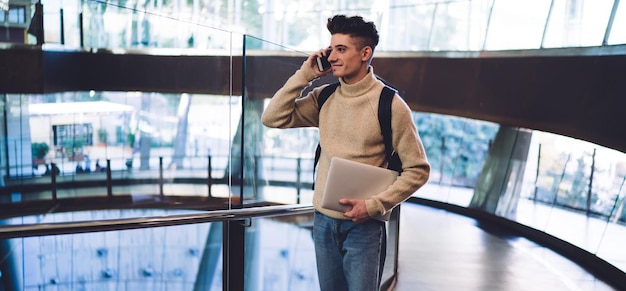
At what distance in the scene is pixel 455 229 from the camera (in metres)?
Result: 8.59

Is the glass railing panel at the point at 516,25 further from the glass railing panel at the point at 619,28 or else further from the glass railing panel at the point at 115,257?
the glass railing panel at the point at 115,257

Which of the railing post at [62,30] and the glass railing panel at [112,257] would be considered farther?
the glass railing panel at [112,257]

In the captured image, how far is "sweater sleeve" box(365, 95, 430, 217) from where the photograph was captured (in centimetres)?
213

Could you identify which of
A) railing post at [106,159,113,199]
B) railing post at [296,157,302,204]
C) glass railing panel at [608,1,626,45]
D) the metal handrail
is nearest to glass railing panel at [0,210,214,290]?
railing post at [106,159,113,199]

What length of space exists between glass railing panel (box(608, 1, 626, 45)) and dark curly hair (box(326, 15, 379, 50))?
5553 mm

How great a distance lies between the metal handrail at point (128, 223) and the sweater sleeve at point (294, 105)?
0.64 metres

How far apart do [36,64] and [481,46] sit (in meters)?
7.60

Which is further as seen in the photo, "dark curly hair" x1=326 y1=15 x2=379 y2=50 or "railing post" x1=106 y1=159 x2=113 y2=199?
"railing post" x1=106 y1=159 x2=113 y2=199

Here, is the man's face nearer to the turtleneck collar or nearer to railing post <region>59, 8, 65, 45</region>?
the turtleneck collar

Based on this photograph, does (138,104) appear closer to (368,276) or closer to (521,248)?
(521,248)

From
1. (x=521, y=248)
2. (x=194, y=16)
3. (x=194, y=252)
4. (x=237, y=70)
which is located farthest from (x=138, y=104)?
(x=237, y=70)

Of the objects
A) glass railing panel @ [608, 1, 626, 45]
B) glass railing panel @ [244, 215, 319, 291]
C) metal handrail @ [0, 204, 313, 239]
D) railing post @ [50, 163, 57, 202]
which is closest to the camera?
metal handrail @ [0, 204, 313, 239]

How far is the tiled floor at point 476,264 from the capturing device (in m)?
5.58

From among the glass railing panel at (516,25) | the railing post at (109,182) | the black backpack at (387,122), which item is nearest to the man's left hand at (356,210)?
the black backpack at (387,122)
